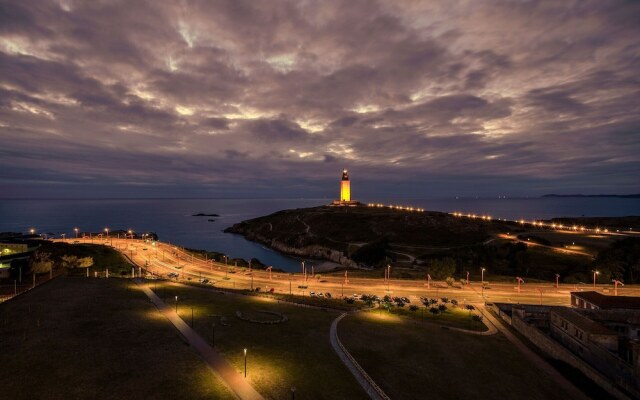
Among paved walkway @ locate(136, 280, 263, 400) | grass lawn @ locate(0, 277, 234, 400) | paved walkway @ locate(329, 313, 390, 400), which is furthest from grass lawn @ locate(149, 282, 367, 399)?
grass lawn @ locate(0, 277, 234, 400)

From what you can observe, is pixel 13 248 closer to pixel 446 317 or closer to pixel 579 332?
pixel 446 317

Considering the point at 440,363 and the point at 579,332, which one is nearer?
the point at 440,363

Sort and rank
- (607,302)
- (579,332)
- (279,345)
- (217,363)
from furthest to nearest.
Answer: (607,302)
(579,332)
(279,345)
(217,363)

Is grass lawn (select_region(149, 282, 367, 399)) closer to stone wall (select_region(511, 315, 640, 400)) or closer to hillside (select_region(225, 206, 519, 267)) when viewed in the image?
stone wall (select_region(511, 315, 640, 400))

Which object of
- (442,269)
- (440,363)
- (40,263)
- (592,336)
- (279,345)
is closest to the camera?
(440,363)

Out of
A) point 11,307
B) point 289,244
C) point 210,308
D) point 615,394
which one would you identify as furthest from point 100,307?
point 289,244

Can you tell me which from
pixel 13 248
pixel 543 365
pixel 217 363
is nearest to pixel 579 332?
pixel 543 365

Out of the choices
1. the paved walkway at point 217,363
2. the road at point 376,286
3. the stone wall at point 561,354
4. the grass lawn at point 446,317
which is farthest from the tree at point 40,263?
the stone wall at point 561,354
